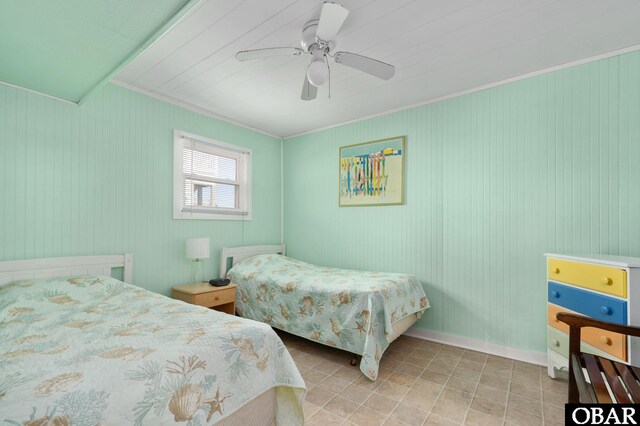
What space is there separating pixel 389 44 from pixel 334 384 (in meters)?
2.62

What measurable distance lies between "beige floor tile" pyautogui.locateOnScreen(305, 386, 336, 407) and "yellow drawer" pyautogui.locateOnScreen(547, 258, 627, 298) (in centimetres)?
191

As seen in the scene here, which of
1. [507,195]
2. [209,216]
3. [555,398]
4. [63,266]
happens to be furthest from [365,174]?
[63,266]

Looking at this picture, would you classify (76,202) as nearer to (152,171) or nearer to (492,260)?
(152,171)

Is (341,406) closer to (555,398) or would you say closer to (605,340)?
(555,398)

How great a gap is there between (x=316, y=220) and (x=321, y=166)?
74cm

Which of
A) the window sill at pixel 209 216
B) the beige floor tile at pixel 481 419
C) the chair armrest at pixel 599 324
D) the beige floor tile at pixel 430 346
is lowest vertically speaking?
the beige floor tile at pixel 430 346

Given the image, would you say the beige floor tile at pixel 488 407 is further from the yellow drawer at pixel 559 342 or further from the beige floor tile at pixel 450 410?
the yellow drawer at pixel 559 342

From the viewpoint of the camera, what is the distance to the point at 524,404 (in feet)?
6.79

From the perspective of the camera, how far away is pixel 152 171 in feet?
10.2

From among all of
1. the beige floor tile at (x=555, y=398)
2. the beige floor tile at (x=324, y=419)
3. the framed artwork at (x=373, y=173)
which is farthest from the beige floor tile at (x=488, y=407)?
the framed artwork at (x=373, y=173)

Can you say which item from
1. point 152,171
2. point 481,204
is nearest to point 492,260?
point 481,204

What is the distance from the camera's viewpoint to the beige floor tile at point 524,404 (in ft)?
6.57

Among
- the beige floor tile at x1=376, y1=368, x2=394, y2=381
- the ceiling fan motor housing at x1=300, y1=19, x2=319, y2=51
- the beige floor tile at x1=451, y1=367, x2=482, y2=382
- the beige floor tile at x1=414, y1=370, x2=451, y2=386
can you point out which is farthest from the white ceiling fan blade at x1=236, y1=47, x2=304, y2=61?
the beige floor tile at x1=451, y1=367, x2=482, y2=382

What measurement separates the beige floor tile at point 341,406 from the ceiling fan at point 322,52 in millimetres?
2118
